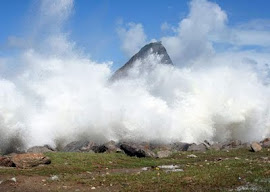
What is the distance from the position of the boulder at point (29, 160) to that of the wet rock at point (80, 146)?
33.5 feet

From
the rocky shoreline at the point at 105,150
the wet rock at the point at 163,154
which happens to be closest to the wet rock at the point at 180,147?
the rocky shoreline at the point at 105,150

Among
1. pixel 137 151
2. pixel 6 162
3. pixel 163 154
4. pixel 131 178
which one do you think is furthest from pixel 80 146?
pixel 131 178

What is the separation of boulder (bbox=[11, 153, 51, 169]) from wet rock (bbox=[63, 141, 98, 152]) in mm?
10220

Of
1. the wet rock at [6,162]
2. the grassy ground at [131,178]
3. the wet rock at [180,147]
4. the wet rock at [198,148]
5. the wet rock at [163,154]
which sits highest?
the wet rock at [180,147]

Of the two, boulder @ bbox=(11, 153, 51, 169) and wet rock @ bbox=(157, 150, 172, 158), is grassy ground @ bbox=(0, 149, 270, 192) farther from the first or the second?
wet rock @ bbox=(157, 150, 172, 158)

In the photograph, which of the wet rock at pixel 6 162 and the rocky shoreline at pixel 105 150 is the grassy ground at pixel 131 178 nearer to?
the rocky shoreline at pixel 105 150

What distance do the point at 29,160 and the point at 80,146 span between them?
43.2 feet

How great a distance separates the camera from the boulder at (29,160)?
2452 cm

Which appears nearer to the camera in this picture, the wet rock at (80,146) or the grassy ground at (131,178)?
the grassy ground at (131,178)

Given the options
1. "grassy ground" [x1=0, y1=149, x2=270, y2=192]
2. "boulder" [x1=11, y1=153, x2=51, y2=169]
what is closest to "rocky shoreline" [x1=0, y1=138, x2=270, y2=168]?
"boulder" [x1=11, y1=153, x2=51, y2=169]

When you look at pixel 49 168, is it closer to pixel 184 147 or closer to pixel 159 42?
pixel 184 147

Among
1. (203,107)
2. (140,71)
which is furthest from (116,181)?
(140,71)

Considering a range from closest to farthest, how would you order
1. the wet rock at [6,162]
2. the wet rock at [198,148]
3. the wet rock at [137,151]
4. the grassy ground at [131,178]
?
1. the grassy ground at [131,178]
2. the wet rock at [6,162]
3. the wet rock at [137,151]
4. the wet rock at [198,148]

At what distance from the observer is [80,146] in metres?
37.8
